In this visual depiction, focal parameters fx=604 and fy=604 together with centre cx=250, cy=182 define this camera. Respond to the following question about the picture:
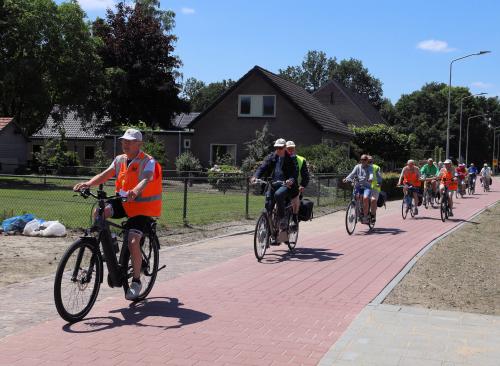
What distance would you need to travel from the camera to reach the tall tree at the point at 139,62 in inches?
1950

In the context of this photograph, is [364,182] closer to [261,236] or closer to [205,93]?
[261,236]

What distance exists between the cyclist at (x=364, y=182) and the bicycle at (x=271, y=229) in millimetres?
3757

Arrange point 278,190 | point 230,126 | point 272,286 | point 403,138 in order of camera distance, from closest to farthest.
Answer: point 272,286 < point 278,190 < point 230,126 < point 403,138

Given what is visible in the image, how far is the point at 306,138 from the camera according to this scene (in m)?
36.3

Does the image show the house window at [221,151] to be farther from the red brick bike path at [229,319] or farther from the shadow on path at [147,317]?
the shadow on path at [147,317]

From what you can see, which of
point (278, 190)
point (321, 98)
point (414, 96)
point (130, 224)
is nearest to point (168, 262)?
point (278, 190)

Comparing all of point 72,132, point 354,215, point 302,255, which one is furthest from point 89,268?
point 72,132

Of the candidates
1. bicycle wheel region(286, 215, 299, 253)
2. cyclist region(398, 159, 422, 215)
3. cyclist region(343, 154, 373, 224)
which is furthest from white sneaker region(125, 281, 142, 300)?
cyclist region(398, 159, 422, 215)

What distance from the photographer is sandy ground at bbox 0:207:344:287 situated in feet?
26.2

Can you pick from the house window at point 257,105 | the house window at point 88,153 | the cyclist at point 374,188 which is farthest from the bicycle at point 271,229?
the house window at point 88,153

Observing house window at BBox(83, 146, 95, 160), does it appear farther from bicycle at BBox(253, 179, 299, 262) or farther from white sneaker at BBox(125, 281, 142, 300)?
white sneaker at BBox(125, 281, 142, 300)

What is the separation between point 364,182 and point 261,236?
5118 millimetres

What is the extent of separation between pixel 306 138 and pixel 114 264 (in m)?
30.8

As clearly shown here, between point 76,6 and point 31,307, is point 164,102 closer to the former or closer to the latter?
point 76,6
